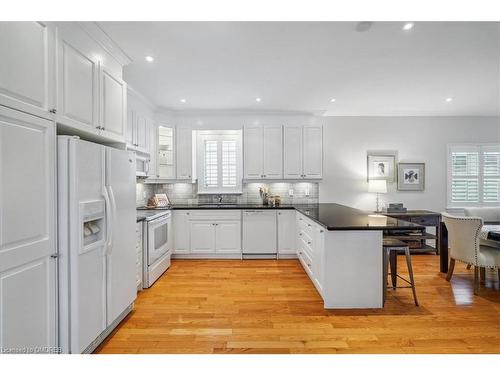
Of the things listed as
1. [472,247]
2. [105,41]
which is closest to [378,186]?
[472,247]

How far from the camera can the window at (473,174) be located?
16.4 ft

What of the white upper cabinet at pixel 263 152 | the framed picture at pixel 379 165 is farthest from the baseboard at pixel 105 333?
the framed picture at pixel 379 165

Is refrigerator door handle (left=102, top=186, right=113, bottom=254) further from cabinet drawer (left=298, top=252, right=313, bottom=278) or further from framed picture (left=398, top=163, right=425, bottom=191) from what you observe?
framed picture (left=398, top=163, right=425, bottom=191)

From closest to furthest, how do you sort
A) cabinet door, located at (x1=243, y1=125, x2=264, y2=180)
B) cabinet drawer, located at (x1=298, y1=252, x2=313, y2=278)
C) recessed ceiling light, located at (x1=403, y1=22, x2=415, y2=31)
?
recessed ceiling light, located at (x1=403, y1=22, x2=415, y2=31)
cabinet drawer, located at (x1=298, y1=252, x2=313, y2=278)
cabinet door, located at (x1=243, y1=125, x2=264, y2=180)

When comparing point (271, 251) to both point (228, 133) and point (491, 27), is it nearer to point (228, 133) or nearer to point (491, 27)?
point (228, 133)

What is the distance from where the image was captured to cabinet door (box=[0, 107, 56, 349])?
1294 mm

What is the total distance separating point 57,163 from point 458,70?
13.5 feet

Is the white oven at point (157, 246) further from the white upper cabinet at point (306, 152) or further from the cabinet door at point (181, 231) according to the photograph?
the white upper cabinet at point (306, 152)

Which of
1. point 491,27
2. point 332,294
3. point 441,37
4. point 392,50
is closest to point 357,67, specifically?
point 392,50

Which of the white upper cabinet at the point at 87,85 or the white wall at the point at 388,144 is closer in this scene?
the white upper cabinet at the point at 87,85

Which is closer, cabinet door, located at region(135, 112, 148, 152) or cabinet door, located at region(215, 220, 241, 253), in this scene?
cabinet door, located at region(135, 112, 148, 152)

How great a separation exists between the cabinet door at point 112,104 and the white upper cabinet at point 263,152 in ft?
8.03

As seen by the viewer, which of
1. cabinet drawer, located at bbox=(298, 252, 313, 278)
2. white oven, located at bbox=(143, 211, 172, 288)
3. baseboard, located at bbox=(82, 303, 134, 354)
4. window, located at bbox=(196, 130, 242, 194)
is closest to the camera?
baseboard, located at bbox=(82, 303, 134, 354)

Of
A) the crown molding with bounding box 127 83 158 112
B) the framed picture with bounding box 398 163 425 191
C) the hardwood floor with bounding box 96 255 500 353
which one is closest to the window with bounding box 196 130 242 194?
the crown molding with bounding box 127 83 158 112
